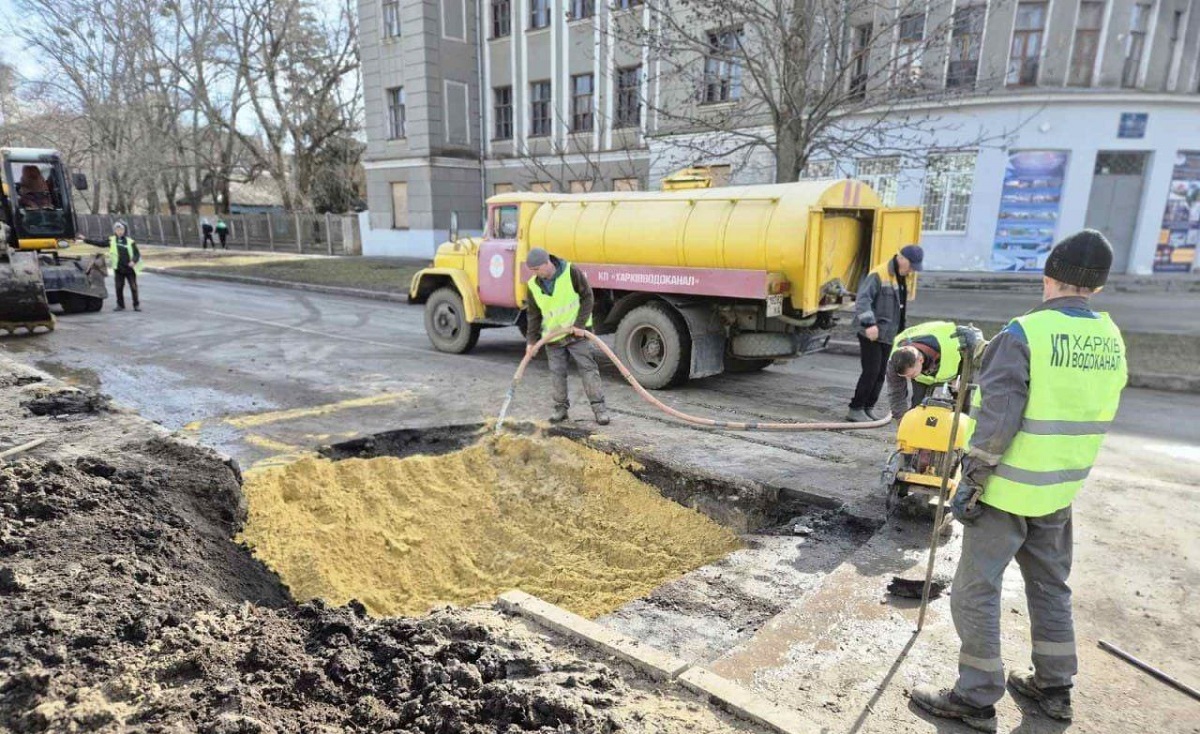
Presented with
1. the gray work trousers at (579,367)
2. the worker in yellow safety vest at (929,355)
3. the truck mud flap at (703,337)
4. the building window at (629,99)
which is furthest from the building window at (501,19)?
the worker in yellow safety vest at (929,355)

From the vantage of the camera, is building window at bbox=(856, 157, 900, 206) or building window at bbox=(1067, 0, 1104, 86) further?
building window at bbox=(856, 157, 900, 206)

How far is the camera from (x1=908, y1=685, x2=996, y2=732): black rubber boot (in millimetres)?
2678

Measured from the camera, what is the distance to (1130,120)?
1844 cm

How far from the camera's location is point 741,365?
31.0ft

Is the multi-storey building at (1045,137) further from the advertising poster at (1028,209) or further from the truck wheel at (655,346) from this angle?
the truck wheel at (655,346)

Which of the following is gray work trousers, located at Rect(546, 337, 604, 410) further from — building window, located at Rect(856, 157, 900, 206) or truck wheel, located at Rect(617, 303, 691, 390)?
building window, located at Rect(856, 157, 900, 206)

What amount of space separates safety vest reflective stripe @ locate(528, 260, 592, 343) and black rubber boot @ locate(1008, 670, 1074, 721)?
4.73m

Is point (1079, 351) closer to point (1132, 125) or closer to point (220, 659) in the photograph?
point (220, 659)

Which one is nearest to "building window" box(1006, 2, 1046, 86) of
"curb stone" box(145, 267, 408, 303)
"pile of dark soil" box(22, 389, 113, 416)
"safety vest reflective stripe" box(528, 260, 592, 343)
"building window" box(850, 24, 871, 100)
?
"building window" box(850, 24, 871, 100)

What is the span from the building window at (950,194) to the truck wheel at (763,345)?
44.6ft

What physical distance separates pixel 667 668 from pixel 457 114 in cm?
2790

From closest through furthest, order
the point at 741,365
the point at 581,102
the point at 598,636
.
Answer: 1. the point at 598,636
2. the point at 741,365
3. the point at 581,102

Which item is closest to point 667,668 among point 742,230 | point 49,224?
point 742,230

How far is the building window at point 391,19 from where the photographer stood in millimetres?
27391
